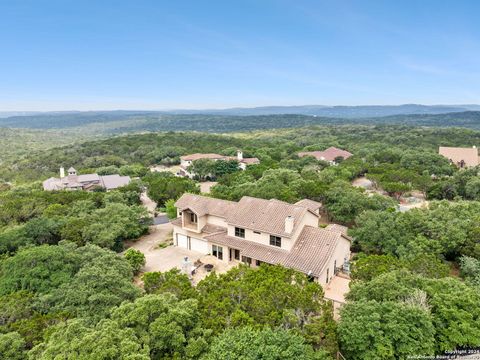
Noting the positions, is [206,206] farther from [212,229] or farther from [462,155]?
[462,155]

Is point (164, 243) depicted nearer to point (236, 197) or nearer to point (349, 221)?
point (236, 197)

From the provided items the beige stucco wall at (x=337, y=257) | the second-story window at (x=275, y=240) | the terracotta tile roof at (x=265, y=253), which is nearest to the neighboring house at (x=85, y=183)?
the terracotta tile roof at (x=265, y=253)

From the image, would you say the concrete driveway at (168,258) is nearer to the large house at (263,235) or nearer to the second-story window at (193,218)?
the large house at (263,235)

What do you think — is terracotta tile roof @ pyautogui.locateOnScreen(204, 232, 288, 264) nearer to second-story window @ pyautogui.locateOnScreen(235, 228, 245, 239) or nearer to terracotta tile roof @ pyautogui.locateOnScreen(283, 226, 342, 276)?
second-story window @ pyautogui.locateOnScreen(235, 228, 245, 239)

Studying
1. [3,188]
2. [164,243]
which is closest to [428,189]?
[164,243]

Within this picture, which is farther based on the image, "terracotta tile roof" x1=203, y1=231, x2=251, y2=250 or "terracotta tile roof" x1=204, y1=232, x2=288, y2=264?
"terracotta tile roof" x1=203, y1=231, x2=251, y2=250

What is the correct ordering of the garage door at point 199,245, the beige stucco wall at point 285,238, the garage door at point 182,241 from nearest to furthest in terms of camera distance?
the beige stucco wall at point 285,238 < the garage door at point 199,245 < the garage door at point 182,241

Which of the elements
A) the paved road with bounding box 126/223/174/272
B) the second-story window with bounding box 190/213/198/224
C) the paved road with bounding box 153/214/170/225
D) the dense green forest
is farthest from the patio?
the paved road with bounding box 153/214/170/225
